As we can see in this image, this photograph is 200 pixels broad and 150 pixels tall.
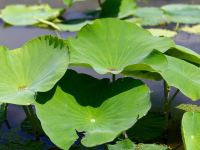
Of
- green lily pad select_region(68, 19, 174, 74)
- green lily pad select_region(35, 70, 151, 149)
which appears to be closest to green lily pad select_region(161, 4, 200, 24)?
green lily pad select_region(68, 19, 174, 74)

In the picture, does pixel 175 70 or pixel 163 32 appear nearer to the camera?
pixel 175 70

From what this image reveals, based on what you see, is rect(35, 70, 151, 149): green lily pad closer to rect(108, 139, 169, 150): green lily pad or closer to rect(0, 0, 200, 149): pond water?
rect(108, 139, 169, 150): green lily pad

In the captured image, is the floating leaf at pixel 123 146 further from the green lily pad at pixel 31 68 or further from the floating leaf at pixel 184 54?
the floating leaf at pixel 184 54

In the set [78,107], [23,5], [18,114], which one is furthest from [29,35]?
[78,107]

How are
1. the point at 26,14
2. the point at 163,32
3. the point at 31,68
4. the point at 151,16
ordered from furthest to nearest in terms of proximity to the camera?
the point at 26,14 → the point at 151,16 → the point at 163,32 → the point at 31,68

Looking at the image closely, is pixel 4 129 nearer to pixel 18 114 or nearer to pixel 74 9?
pixel 18 114

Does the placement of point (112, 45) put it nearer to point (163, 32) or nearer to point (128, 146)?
point (128, 146)

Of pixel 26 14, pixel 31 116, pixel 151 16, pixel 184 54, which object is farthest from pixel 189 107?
pixel 26 14
